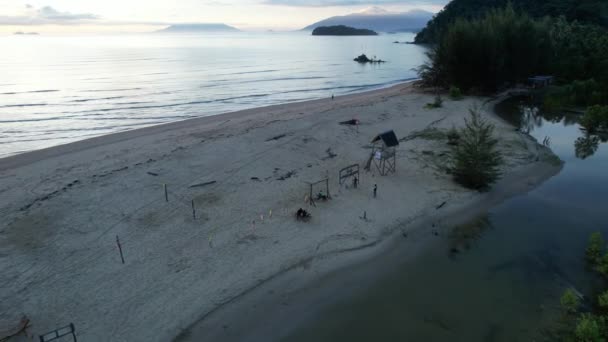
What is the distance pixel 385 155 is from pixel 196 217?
32.4ft

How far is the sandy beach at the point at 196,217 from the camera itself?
10.8 metres

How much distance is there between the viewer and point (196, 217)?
15203 mm

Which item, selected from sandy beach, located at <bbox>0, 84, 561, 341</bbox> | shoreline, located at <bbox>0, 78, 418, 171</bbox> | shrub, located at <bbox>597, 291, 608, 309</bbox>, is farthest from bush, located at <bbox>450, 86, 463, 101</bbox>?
shrub, located at <bbox>597, 291, 608, 309</bbox>

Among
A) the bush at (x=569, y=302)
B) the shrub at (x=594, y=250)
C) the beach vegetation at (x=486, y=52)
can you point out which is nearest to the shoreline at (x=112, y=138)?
the beach vegetation at (x=486, y=52)

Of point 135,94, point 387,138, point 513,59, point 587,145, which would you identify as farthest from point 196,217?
point 513,59

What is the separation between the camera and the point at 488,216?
16.7 metres

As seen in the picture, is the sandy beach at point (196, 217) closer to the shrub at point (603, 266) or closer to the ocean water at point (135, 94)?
the shrub at point (603, 266)

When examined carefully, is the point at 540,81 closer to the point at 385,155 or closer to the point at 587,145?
the point at 587,145

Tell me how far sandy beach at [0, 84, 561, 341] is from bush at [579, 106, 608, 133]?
22.9 ft

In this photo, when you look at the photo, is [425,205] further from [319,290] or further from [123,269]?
[123,269]

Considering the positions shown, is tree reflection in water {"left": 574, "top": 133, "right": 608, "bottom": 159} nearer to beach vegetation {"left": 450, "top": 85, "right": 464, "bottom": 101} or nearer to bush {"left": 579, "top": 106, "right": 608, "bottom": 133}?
bush {"left": 579, "top": 106, "right": 608, "bottom": 133}

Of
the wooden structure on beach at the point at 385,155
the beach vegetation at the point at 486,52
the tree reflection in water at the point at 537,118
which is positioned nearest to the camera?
the wooden structure on beach at the point at 385,155

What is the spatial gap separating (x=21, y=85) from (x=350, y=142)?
54.3 m

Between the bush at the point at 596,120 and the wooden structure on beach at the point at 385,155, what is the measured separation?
19.3 m
